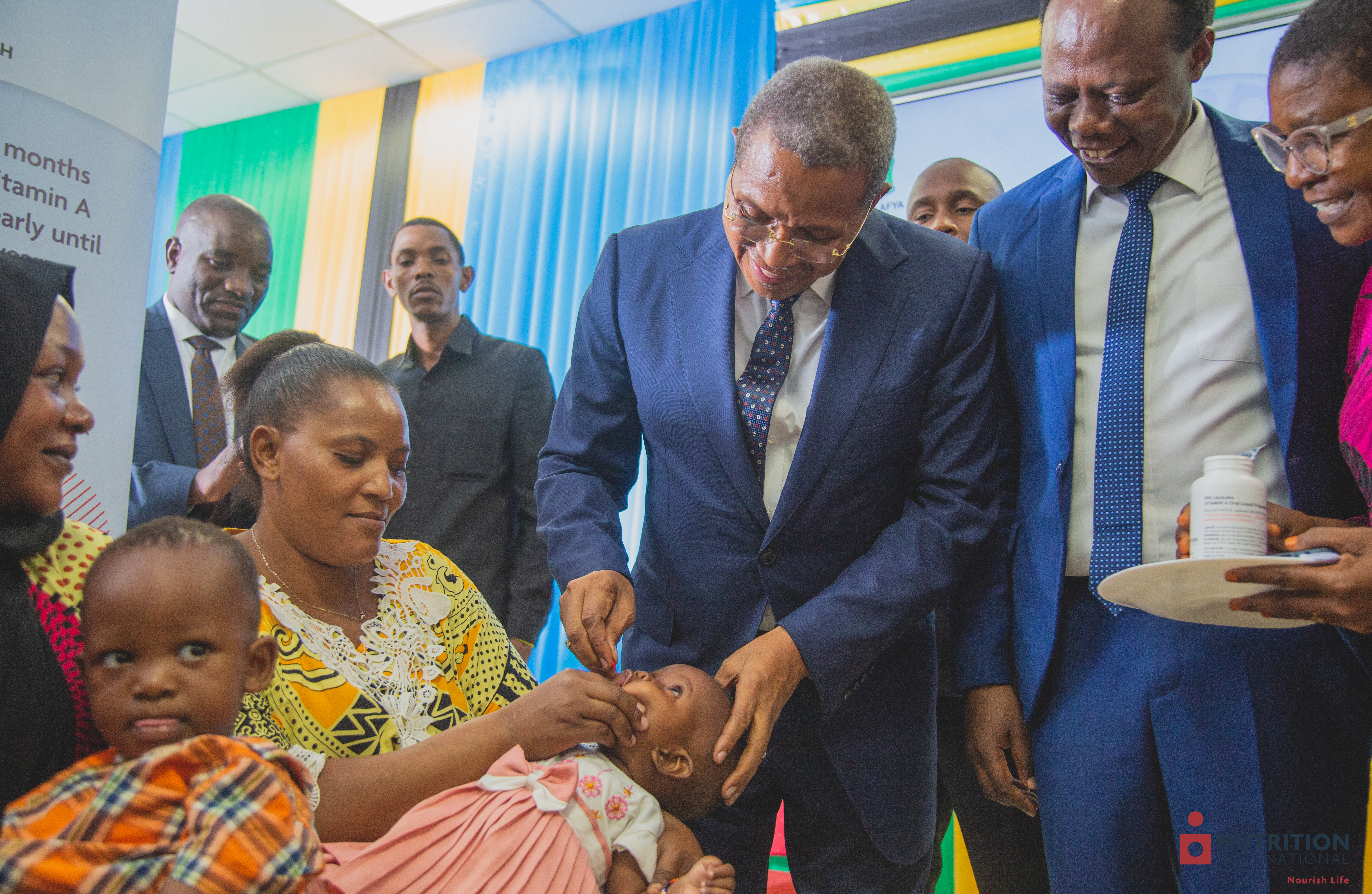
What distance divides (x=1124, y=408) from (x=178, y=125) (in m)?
8.33

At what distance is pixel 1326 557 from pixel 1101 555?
1.32ft

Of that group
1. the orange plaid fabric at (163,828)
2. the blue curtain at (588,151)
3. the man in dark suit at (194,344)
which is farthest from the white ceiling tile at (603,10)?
the orange plaid fabric at (163,828)

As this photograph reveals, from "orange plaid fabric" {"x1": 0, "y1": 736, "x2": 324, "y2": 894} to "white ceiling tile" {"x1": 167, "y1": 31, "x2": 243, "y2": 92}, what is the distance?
6.58 meters

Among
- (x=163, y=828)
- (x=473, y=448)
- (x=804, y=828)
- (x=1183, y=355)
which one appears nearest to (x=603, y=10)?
(x=473, y=448)

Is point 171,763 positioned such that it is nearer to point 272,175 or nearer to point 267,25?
point 267,25

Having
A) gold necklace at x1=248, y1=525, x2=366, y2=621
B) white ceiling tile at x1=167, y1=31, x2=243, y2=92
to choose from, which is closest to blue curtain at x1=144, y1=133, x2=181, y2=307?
white ceiling tile at x1=167, y1=31, x2=243, y2=92

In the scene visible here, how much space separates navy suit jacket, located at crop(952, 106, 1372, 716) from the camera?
159cm

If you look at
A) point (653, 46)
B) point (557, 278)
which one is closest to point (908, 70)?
point (653, 46)

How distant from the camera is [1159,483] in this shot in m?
1.66

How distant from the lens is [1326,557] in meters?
1.28

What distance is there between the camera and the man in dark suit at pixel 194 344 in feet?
9.78

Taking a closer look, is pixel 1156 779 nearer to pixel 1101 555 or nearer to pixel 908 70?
pixel 1101 555

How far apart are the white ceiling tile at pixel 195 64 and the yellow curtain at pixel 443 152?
133cm

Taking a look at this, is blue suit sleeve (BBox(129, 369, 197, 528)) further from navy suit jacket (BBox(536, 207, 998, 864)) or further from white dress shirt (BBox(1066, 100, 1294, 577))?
white dress shirt (BBox(1066, 100, 1294, 577))
